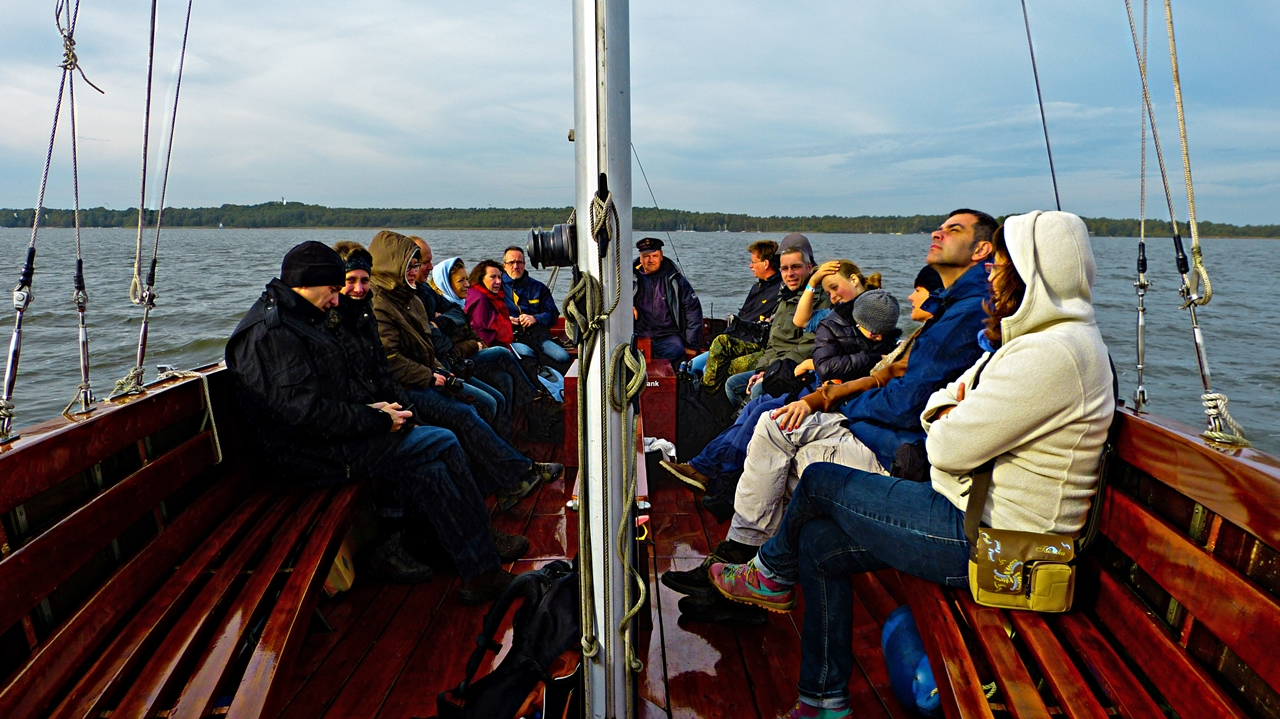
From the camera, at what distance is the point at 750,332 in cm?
462

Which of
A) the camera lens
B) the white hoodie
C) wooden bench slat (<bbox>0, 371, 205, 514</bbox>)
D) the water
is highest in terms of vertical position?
the camera lens

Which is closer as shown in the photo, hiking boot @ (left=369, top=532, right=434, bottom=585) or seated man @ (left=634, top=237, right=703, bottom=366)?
hiking boot @ (left=369, top=532, right=434, bottom=585)

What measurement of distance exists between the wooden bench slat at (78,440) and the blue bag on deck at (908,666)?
1846 mm

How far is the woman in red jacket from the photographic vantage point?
473 centimetres

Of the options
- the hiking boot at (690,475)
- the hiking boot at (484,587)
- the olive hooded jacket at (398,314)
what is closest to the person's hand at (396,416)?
the hiking boot at (484,587)

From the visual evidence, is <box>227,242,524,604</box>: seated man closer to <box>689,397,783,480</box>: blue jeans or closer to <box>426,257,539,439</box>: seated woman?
<box>689,397,783,480</box>: blue jeans

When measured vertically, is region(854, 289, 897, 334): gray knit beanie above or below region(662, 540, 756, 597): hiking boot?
above

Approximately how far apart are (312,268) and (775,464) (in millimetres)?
1519

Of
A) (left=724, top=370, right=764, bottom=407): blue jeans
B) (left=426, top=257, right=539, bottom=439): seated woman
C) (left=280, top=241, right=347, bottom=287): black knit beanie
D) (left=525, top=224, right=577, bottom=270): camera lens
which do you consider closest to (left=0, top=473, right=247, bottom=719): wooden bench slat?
(left=280, top=241, right=347, bottom=287): black knit beanie

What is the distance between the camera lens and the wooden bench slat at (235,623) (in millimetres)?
1443

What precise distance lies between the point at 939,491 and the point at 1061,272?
0.51 m

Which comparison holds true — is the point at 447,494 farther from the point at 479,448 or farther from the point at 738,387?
the point at 738,387

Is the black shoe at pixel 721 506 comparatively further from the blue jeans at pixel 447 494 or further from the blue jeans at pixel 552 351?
the blue jeans at pixel 552 351

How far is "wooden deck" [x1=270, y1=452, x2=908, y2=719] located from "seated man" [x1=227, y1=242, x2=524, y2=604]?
0.44ft
